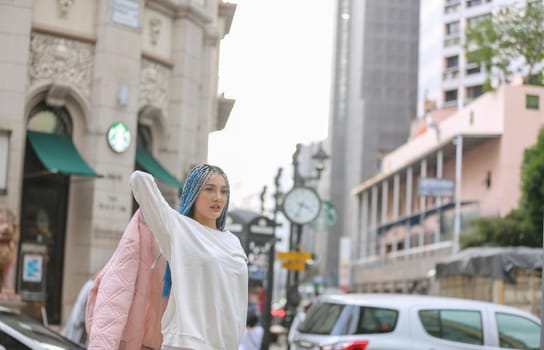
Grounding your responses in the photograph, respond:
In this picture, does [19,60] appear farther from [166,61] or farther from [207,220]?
[207,220]

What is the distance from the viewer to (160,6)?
21.8 m

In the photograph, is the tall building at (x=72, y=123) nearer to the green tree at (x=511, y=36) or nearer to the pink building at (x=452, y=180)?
the pink building at (x=452, y=180)

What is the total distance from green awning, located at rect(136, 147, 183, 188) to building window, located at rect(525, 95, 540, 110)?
86.6 ft

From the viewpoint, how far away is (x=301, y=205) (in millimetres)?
22984

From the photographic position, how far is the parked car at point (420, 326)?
417 inches

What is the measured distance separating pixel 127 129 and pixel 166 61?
2244 millimetres

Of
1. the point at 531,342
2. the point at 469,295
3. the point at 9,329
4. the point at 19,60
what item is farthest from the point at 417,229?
the point at 9,329

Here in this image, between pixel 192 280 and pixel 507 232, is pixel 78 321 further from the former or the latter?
pixel 507 232

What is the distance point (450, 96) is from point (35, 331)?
66.3m

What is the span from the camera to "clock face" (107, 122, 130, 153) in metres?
20.1

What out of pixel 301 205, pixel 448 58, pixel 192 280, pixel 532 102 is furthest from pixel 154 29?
pixel 448 58

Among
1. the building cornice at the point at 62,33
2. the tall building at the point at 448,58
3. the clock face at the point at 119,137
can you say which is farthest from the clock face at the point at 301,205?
the tall building at the point at 448,58

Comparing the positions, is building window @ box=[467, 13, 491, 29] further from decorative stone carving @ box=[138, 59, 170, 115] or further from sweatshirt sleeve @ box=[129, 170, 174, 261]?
sweatshirt sleeve @ box=[129, 170, 174, 261]

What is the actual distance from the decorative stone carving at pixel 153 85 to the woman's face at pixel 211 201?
16791 millimetres
